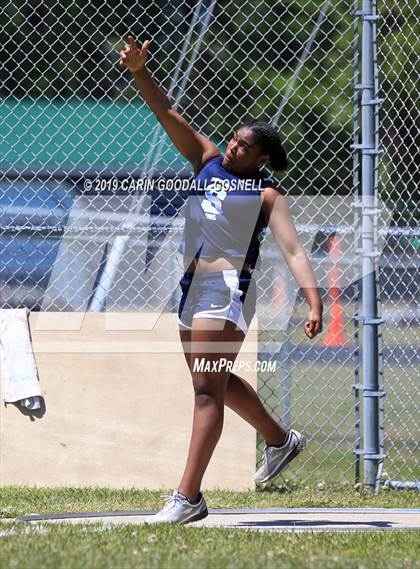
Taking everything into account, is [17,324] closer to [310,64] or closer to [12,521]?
[12,521]

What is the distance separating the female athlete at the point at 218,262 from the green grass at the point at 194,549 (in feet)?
1.39

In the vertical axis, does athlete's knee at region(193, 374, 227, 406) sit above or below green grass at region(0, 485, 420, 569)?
above

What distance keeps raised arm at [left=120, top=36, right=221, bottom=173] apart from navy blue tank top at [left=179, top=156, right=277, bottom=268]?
0.13m

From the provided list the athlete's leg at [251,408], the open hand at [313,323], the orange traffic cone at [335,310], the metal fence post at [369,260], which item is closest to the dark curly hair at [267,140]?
the open hand at [313,323]

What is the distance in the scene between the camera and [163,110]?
5.42 m

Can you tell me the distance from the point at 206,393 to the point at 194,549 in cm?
106

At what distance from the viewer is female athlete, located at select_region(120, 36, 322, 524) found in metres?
5.32

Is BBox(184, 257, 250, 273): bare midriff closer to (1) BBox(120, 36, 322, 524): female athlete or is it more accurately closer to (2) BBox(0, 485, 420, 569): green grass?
(1) BBox(120, 36, 322, 524): female athlete

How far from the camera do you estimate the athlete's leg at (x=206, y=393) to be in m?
5.30

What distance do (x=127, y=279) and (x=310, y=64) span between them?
561 centimetres

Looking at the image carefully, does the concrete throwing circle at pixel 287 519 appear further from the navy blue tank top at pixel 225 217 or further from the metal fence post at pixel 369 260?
the navy blue tank top at pixel 225 217

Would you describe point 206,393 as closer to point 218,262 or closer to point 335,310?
point 218,262

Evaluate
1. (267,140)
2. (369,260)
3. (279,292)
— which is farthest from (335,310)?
(267,140)

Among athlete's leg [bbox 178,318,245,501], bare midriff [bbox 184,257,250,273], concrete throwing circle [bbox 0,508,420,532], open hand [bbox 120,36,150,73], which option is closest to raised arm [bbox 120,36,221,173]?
open hand [bbox 120,36,150,73]
